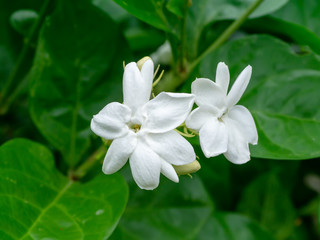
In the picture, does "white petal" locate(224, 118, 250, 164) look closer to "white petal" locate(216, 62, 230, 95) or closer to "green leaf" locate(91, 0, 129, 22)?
"white petal" locate(216, 62, 230, 95)

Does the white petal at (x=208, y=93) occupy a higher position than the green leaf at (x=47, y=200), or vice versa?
the white petal at (x=208, y=93)

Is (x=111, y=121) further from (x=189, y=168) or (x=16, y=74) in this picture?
(x=16, y=74)

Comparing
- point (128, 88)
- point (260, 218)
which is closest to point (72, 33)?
point (128, 88)

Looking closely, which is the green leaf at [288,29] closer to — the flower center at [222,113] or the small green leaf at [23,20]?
the flower center at [222,113]

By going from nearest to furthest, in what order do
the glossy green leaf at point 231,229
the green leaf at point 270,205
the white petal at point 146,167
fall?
the white petal at point 146,167
the glossy green leaf at point 231,229
the green leaf at point 270,205

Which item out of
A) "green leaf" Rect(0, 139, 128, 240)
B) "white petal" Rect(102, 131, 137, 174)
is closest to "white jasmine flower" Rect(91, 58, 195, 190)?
"white petal" Rect(102, 131, 137, 174)

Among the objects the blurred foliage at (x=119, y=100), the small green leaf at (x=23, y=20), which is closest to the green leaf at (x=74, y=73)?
the blurred foliage at (x=119, y=100)

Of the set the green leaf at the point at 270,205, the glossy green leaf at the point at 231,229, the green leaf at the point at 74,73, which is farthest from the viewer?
the green leaf at the point at 270,205
